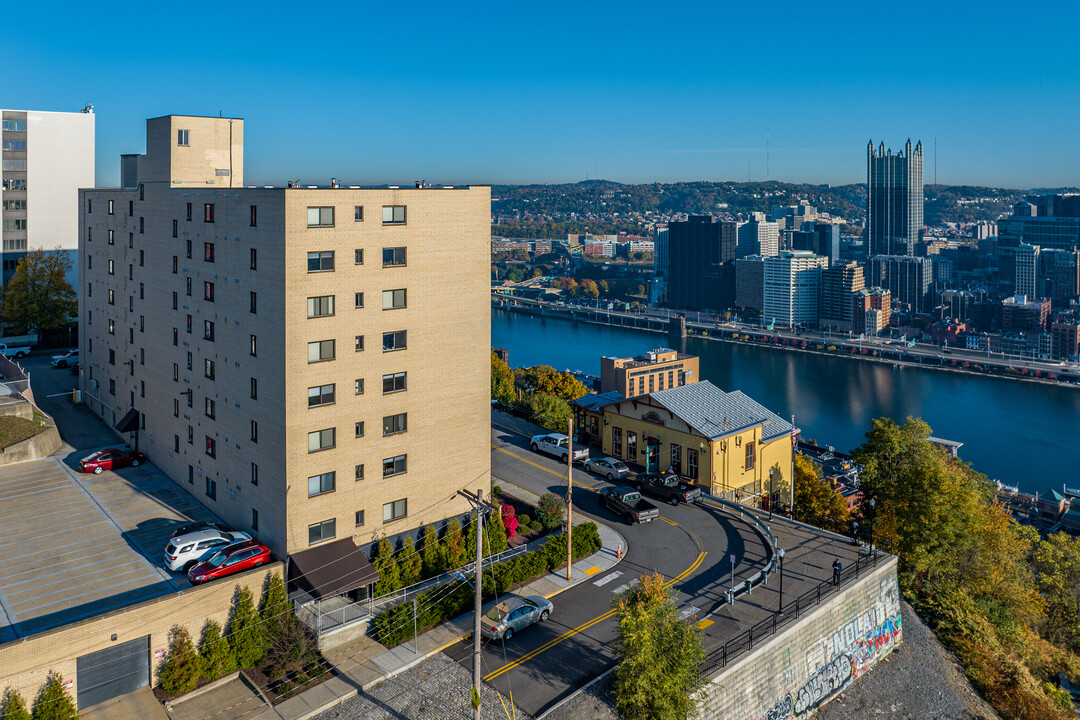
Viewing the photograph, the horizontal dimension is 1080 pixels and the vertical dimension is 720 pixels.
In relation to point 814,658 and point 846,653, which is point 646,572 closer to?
point 814,658

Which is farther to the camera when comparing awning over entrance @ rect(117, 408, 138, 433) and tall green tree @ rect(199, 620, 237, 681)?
awning over entrance @ rect(117, 408, 138, 433)

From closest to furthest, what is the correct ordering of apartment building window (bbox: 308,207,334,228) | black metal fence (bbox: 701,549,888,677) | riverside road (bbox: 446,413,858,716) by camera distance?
riverside road (bbox: 446,413,858,716) → black metal fence (bbox: 701,549,888,677) → apartment building window (bbox: 308,207,334,228)

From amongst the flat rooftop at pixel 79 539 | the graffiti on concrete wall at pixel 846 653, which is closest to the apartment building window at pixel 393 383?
the flat rooftop at pixel 79 539

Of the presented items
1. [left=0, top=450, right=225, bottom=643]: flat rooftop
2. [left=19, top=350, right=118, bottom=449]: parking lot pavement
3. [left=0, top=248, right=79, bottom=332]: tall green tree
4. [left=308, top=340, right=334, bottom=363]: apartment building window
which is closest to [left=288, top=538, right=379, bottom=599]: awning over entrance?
[left=0, top=450, right=225, bottom=643]: flat rooftop

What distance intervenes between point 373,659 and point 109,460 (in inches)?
659

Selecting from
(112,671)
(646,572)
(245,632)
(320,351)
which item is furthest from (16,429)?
(646,572)

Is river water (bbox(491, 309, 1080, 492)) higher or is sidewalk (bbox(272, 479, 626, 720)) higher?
sidewalk (bbox(272, 479, 626, 720))

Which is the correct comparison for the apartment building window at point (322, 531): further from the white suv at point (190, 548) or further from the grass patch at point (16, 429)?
the grass patch at point (16, 429)

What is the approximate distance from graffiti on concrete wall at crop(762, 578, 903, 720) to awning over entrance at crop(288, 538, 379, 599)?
1185 cm

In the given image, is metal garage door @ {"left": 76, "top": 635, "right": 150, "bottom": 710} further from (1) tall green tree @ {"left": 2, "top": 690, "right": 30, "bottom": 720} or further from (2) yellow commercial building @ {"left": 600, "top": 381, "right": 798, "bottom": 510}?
(2) yellow commercial building @ {"left": 600, "top": 381, "right": 798, "bottom": 510}

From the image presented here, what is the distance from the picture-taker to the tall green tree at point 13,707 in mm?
17500

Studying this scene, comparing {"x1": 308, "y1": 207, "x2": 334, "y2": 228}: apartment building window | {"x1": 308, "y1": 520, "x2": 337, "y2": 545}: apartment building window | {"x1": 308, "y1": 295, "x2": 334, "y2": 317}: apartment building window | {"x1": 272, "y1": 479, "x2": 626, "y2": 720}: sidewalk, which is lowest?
{"x1": 272, "y1": 479, "x2": 626, "y2": 720}: sidewalk

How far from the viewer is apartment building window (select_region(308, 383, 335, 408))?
939 inches

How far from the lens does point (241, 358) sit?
83.5ft
